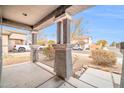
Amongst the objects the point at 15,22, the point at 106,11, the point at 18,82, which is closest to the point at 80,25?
the point at 106,11

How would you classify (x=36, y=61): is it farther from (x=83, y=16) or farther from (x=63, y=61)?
(x=83, y=16)

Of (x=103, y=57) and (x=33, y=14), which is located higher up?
(x=33, y=14)

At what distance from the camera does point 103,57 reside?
91.8 inches

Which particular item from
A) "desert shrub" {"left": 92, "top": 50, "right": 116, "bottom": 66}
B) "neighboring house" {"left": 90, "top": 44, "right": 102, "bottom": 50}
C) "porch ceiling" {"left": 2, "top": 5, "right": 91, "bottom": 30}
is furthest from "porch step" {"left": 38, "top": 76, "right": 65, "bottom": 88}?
"porch ceiling" {"left": 2, "top": 5, "right": 91, "bottom": 30}

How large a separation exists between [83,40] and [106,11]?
0.80 m

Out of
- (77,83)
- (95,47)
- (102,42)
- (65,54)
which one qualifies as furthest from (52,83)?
(102,42)

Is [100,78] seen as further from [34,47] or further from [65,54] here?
[34,47]

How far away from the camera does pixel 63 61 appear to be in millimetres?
2672

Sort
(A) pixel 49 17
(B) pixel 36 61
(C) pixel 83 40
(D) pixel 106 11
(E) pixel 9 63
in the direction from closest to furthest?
(D) pixel 106 11, (C) pixel 83 40, (A) pixel 49 17, (E) pixel 9 63, (B) pixel 36 61

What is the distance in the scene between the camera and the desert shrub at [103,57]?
220 cm

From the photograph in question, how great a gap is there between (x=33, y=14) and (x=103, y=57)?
101 inches

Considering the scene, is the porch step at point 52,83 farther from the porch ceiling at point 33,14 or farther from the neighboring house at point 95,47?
the porch ceiling at point 33,14

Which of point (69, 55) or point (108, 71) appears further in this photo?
point (69, 55)

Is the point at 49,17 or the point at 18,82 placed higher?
the point at 49,17
